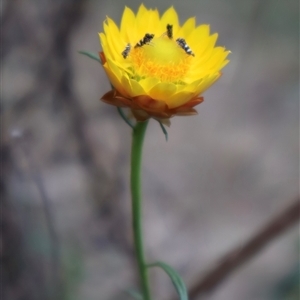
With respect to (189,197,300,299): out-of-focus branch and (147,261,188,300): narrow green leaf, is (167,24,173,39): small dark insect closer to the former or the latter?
(147,261,188,300): narrow green leaf

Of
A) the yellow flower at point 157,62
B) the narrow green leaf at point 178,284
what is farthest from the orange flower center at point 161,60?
the narrow green leaf at point 178,284

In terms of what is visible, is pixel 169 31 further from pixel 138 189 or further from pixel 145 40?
pixel 138 189

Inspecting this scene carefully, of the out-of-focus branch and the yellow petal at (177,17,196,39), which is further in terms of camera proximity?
the out-of-focus branch

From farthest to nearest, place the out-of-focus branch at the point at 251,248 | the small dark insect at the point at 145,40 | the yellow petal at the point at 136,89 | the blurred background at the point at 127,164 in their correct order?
1. the blurred background at the point at 127,164
2. the out-of-focus branch at the point at 251,248
3. the small dark insect at the point at 145,40
4. the yellow petal at the point at 136,89

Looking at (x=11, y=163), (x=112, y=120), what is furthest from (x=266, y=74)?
(x=11, y=163)

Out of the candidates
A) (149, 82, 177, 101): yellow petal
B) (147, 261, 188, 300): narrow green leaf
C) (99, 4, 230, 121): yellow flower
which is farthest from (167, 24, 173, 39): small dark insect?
(147, 261, 188, 300): narrow green leaf

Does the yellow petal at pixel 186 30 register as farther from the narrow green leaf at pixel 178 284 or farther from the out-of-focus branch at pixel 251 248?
the out-of-focus branch at pixel 251 248
